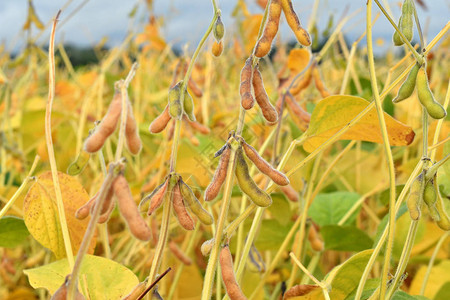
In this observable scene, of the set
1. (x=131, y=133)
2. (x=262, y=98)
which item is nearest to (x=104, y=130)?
(x=131, y=133)

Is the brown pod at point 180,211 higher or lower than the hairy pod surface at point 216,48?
lower

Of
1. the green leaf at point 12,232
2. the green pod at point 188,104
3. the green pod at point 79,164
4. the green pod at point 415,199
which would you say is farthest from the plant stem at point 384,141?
the green leaf at point 12,232

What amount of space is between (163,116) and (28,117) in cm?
88

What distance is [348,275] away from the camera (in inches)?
17.7

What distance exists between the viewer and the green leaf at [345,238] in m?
0.65

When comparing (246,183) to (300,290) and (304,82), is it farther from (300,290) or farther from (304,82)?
(304,82)

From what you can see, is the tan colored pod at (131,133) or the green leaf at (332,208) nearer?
the tan colored pod at (131,133)

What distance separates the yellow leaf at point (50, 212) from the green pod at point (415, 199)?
0.93ft

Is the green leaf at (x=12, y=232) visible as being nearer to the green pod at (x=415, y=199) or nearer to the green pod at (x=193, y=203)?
the green pod at (x=193, y=203)

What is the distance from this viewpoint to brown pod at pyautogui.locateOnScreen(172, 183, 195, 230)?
0.35 m

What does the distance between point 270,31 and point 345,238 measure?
383 mm

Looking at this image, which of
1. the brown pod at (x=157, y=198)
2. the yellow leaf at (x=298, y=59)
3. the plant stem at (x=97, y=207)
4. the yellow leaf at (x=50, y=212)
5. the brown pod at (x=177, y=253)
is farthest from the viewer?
the yellow leaf at (x=298, y=59)

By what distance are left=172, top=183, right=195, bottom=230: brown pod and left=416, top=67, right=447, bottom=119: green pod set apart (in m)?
0.18

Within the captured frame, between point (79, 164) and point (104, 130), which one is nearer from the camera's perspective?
point (104, 130)
